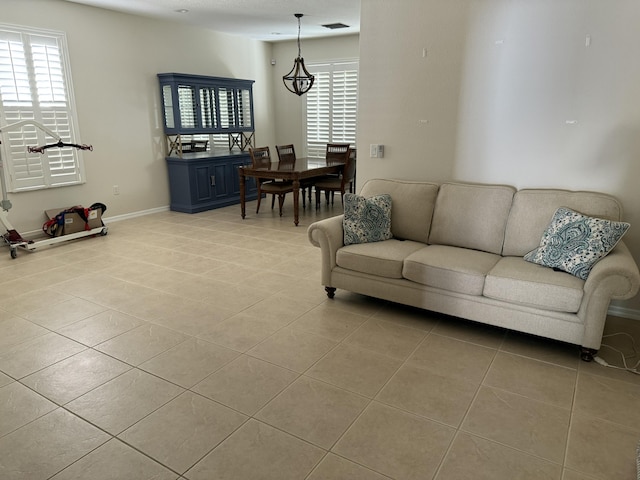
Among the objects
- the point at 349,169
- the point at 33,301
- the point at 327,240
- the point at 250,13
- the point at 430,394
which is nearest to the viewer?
the point at 430,394

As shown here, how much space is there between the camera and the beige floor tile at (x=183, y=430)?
188 cm

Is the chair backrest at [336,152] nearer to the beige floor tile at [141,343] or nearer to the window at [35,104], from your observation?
the window at [35,104]

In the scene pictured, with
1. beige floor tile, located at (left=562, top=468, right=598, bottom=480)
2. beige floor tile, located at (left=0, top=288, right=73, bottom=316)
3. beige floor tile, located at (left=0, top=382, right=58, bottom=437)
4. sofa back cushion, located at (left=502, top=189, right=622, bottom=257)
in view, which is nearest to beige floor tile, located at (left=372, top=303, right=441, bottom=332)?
sofa back cushion, located at (left=502, top=189, right=622, bottom=257)

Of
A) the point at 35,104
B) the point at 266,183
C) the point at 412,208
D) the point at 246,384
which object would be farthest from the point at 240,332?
the point at 35,104

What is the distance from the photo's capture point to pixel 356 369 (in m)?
2.51

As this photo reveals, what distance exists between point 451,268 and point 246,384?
1.49 meters

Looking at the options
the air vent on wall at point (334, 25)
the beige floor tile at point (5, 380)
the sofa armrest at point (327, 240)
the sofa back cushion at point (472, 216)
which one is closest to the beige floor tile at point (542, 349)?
the sofa back cushion at point (472, 216)

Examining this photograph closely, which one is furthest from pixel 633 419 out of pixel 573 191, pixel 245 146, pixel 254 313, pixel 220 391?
pixel 245 146

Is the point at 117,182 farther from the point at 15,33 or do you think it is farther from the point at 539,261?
the point at 539,261

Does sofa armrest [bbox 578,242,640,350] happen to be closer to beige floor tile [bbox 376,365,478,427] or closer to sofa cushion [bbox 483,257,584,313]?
sofa cushion [bbox 483,257,584,313]

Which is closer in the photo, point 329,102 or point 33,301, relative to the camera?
point 33,301

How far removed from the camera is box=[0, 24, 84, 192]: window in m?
4.79

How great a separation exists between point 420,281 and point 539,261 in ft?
2.53

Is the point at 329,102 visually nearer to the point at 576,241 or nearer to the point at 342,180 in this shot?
the point at 342,180
